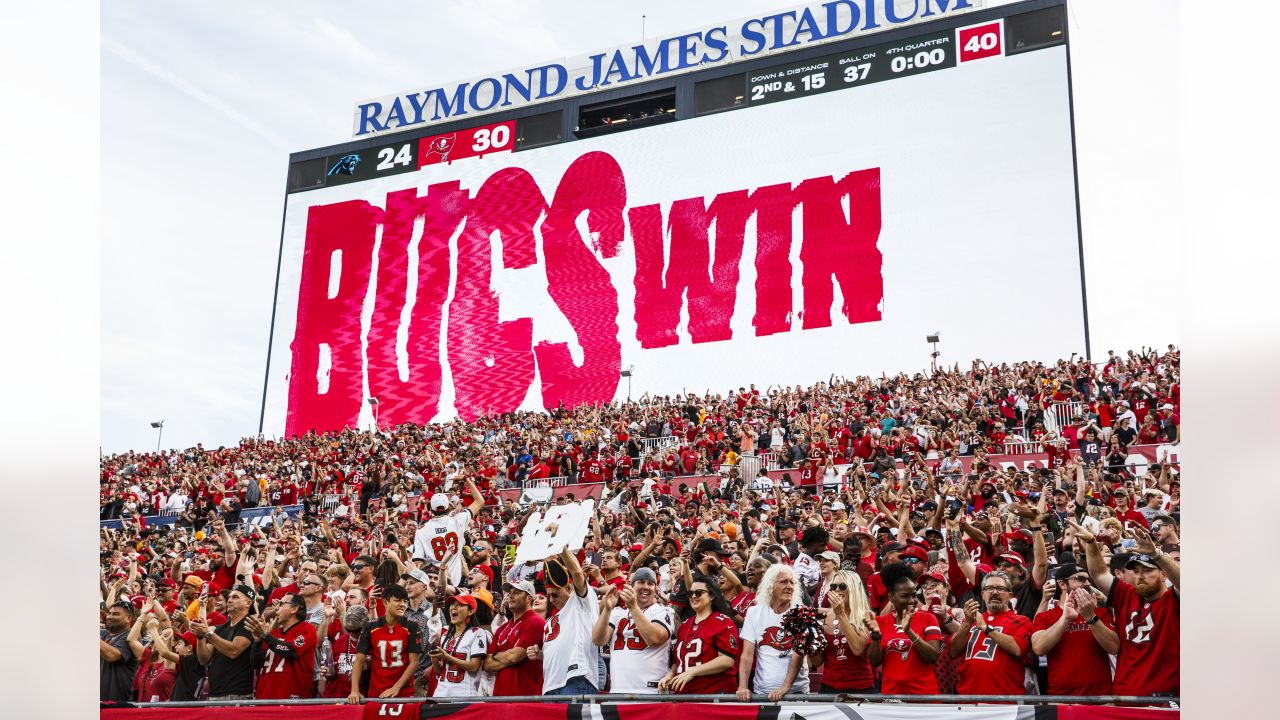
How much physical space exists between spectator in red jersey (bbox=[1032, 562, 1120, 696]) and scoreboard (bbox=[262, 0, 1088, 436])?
18444 millimetres

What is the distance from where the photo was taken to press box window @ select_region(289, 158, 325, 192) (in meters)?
32.6

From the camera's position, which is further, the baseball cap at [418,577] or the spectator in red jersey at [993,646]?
the baseball cap at [418,577]

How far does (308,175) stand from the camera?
3269 centimetres

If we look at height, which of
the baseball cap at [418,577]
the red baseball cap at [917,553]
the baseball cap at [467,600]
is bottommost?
the baseball cap at [467,600]

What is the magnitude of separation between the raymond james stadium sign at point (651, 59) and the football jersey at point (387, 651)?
23.1 meters

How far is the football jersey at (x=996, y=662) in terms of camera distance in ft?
18.9

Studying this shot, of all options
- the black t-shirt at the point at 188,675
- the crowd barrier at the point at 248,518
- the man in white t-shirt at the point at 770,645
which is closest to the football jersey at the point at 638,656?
the man in white t-shirt at the point at 770,645

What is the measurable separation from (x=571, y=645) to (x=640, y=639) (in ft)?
1.39

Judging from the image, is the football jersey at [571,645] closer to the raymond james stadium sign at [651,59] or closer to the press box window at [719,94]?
the press box window at [719,94]

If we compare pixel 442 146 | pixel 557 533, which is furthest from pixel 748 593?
pixel 442 146

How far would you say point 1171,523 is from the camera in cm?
664

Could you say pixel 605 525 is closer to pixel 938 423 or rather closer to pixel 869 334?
pixel 938 423

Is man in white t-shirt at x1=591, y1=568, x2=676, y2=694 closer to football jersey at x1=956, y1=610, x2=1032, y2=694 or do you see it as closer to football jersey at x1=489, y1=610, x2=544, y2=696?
football jersey at x1=489, y1=610, x2=544, y2=696

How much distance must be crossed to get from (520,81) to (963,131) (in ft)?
40.1
